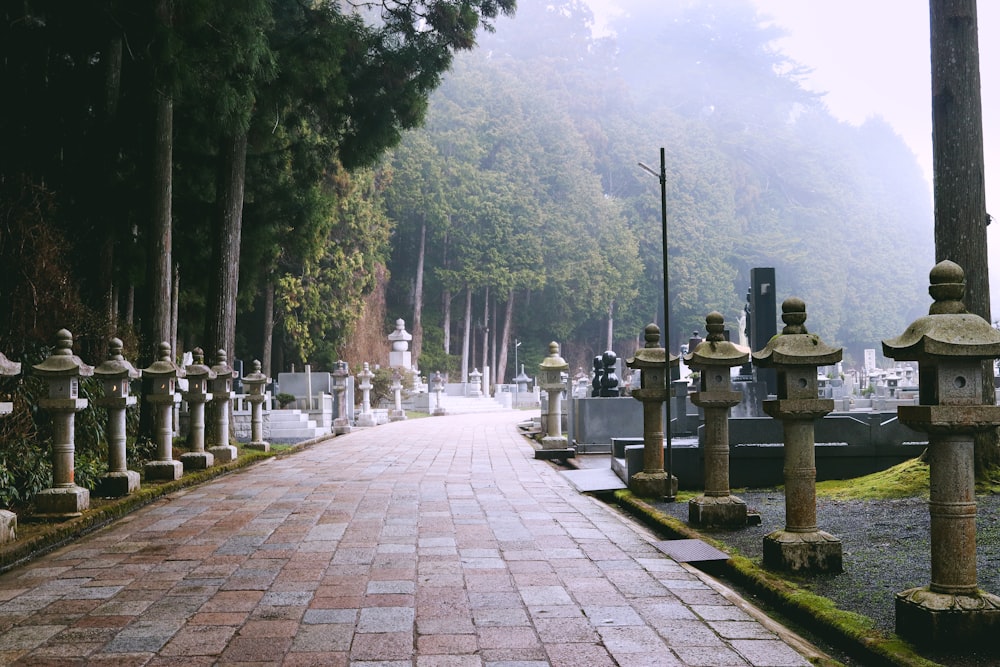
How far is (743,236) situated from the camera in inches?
2943

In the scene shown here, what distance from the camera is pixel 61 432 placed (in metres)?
6.99

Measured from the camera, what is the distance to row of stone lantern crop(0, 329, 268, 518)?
22.9ft

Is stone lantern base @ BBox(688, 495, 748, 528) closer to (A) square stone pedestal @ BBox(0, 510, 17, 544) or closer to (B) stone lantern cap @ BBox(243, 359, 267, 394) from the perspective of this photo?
(A) square stone pedestal @ BBox(0, 510, 17, 544)

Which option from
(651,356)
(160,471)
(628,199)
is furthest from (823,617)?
(628,199)

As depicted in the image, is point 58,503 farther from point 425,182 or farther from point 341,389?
point 425,182

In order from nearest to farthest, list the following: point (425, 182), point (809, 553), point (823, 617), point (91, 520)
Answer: point (823, 617), point (809, 553), point (91, 520), point (425, 182)

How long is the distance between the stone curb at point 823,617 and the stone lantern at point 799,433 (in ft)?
0.60

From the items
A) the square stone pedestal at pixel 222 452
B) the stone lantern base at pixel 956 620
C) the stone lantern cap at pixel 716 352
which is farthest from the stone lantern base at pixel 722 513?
the square stone pedestal at pixel 222 452

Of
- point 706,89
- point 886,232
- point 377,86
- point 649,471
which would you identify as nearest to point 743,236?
point 886,232

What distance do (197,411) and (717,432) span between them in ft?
23.1

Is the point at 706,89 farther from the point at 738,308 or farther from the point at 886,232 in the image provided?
the point at 738,308

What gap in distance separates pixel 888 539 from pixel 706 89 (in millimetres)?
109049

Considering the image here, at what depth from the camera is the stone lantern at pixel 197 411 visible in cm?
1084

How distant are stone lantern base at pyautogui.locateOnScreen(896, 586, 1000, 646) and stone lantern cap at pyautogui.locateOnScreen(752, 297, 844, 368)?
1591 millimetres
